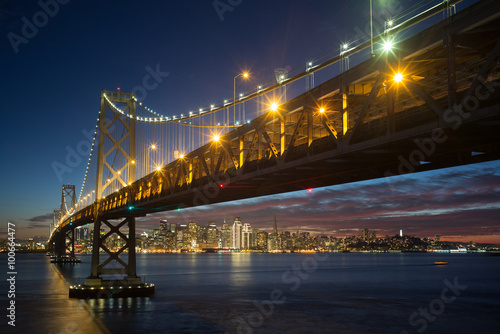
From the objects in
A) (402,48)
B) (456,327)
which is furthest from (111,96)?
(402,48)

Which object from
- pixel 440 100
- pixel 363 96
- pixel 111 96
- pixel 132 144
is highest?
pixel 111 96

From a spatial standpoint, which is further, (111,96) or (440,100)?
(111,96)

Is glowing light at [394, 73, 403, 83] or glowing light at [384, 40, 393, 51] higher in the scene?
glowing light at [384, 40, 393, 51]

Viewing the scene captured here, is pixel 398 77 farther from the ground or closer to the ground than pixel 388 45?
closer to the ground

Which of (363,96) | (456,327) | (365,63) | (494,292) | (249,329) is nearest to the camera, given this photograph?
(365,63)

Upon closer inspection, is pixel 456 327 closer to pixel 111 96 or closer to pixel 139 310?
pixel 139 310

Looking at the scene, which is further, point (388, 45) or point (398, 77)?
point (388, 45)

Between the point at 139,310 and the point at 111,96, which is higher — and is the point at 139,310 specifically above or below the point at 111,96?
below

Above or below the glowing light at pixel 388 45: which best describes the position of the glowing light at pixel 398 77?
below

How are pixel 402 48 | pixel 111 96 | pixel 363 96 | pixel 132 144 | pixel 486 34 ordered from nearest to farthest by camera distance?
pixel 486 34 → pixel 402 48 → pixel 363 96 → pixel 132 144 → pixel 111 96

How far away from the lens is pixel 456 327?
1470 inches

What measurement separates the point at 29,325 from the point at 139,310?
7.83 m

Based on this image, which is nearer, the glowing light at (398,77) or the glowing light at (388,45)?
the glowing light at (398,77)

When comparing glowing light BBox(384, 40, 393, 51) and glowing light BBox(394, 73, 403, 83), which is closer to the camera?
glowing light BBox(394, 73, 403, 83)
